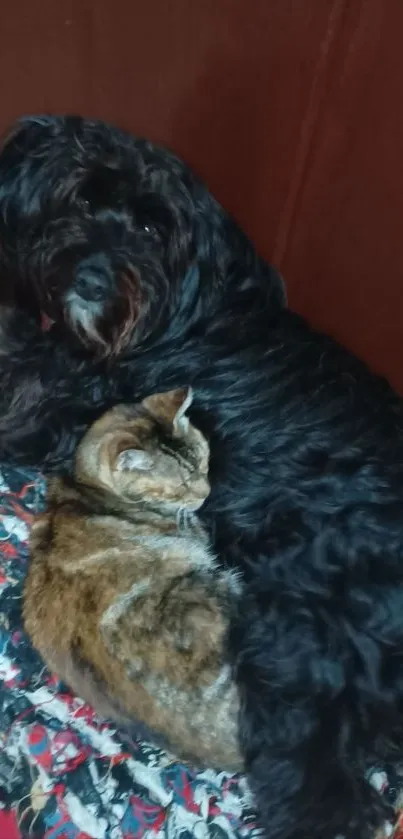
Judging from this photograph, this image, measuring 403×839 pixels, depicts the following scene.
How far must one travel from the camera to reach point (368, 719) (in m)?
1.14

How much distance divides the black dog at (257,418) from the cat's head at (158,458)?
0.04 meters

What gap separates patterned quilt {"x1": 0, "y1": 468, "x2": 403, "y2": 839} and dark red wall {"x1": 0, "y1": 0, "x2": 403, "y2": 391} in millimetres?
908

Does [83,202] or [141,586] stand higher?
[83,202]

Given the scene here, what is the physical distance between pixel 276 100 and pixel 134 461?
80 cm

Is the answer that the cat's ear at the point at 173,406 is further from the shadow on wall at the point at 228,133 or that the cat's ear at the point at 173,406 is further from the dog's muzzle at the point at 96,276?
the shadow on wall at the point at 228,133

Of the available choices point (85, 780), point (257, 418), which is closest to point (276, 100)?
point (257, 418)

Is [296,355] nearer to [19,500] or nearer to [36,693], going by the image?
[19,500]

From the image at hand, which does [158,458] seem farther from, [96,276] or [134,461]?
[96,276]

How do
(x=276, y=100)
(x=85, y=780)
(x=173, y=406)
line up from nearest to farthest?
(x=85, y=780), (x=173, y=406), (x=276, y=100)

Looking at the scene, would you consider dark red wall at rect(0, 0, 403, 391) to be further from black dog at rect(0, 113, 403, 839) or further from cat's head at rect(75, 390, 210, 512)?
cat's head at rect(75, 390, 210, 512)

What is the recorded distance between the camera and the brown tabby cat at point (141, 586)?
115cm

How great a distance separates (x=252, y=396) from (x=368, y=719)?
505mm

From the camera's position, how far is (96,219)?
1264mm

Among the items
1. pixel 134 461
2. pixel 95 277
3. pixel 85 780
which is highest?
pixel 95 277
